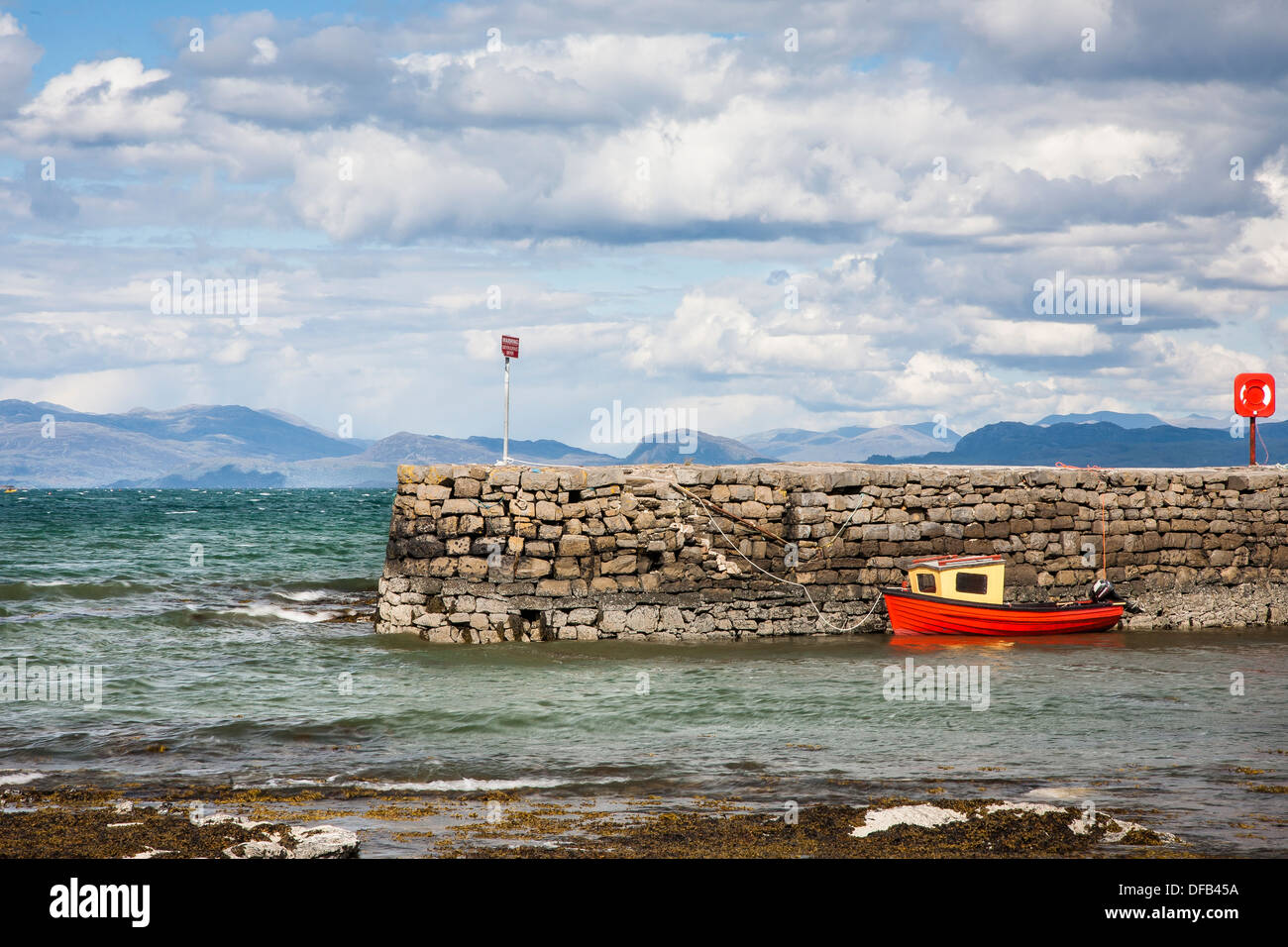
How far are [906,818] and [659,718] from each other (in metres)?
4.77

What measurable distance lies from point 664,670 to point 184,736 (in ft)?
21.2

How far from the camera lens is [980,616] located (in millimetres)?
17328

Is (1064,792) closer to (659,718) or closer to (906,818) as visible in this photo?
(906,818)

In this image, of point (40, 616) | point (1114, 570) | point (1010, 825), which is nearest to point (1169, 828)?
point (1010, 825)

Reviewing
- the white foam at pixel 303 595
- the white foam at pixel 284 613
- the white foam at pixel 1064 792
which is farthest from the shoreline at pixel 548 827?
the white foam at pixel 303 595

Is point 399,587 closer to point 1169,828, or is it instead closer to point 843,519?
point 843,519

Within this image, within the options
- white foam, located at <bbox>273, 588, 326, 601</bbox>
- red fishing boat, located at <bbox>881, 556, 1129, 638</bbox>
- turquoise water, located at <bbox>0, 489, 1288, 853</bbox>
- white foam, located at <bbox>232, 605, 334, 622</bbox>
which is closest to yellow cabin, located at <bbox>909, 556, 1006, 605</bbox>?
red fishing boat, located at <bbox>881, 556, 1129, 638</bbox>

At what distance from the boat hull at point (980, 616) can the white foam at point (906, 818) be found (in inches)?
375

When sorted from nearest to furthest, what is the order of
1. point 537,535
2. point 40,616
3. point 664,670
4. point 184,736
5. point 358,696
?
1. point 184,736
2. point 358,696
3. point 664,670
4. point 537,535
5. point 40,616

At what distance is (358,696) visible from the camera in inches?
536

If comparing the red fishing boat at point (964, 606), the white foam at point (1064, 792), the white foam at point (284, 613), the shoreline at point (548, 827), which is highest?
the red fishing boat at point (964, 606)

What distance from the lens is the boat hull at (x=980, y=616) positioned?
56.6 feet

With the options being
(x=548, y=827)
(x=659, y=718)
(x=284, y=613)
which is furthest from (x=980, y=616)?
(x=284, y=613)

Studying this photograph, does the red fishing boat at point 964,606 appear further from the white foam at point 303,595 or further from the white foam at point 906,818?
the white foam at point 303,595
